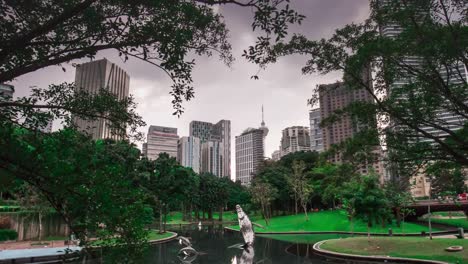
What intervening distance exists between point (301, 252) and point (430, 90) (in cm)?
1472

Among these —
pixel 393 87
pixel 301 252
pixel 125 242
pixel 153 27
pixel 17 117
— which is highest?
pixel 393 87

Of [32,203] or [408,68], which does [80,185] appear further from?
[32,203]

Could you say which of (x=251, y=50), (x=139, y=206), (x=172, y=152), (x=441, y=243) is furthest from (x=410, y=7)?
(x=172, y=152)

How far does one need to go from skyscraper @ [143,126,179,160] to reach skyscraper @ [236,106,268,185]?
93.0 feet

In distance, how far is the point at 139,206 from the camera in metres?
5.20

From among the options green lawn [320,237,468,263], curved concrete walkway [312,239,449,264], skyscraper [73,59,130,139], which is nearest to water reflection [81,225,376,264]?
curved concrete walkway [312,239,449,264]

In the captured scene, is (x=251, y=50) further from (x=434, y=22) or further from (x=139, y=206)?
(x=434, y=22)

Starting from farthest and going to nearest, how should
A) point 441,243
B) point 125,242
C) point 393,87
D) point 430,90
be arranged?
point 441,243, point 393,87, point 430,90, point 125,242

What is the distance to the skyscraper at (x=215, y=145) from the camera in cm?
15600

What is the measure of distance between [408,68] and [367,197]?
21.1 m

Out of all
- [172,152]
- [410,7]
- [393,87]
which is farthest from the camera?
[172,152]

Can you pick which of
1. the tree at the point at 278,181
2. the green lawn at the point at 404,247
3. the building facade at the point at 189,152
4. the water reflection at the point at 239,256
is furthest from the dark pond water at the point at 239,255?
the building facade at the point at 189,152

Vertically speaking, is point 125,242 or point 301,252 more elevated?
point 125,242

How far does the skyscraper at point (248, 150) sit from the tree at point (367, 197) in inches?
4281
